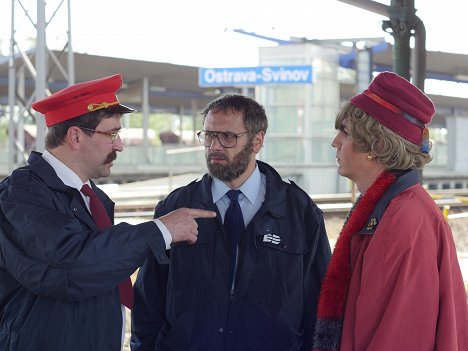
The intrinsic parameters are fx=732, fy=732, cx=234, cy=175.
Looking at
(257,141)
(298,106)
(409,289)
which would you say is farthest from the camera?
(298,106)

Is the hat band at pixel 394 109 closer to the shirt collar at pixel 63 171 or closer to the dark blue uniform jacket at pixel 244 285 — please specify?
the dark blue uniform jacket at pixel 244 285

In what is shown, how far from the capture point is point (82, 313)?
8.63 ft

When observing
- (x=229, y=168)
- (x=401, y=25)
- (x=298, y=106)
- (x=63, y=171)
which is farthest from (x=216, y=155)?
(x=298, y=106)

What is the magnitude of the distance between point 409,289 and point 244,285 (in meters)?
0.96

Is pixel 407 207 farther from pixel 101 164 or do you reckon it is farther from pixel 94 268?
pixel 101 164

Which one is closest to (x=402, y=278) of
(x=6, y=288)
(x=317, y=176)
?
(x=6, y=288)

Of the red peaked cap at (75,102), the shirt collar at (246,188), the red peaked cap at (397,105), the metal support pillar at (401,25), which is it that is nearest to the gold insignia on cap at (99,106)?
the red peaked cap at (75,102)

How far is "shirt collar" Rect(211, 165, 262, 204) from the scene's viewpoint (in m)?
3.27

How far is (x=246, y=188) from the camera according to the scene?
3279mm

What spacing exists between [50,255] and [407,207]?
119 centimetres

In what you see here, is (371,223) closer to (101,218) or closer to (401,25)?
(101,218)

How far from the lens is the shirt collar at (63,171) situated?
111 inches

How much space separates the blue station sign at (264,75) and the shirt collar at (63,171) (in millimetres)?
19933

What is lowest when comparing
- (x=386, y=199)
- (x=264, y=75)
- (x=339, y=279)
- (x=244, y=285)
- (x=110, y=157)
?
(x=244, y=285)
